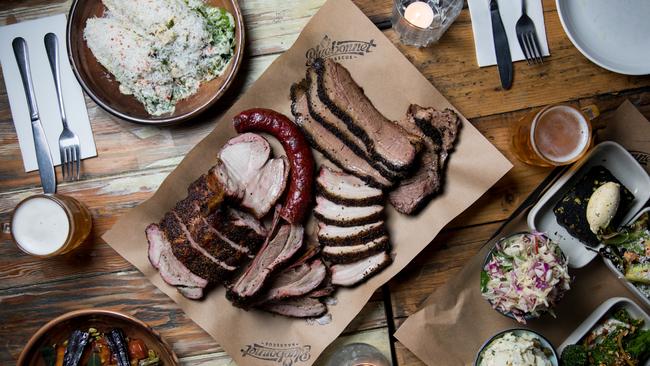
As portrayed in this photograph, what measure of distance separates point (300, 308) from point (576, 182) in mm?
1819

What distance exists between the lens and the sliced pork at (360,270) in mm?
3184

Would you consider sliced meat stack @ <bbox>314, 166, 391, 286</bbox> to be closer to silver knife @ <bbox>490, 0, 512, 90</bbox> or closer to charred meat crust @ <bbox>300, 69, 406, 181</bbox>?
charred meat crust @ <bbox>300, 69, 406, 181</bbox>

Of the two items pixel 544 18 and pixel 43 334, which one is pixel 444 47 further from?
pixel 43 334

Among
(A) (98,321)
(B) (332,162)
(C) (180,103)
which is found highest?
(C) (180,103)

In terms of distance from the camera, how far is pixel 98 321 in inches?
128

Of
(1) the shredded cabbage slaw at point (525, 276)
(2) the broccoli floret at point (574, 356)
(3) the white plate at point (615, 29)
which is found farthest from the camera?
(3) the white plate at point (615, 29)

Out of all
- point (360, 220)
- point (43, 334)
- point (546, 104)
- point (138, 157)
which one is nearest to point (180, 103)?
point (138, 157)

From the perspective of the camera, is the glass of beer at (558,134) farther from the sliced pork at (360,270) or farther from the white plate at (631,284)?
the sliced pork at (360,270)

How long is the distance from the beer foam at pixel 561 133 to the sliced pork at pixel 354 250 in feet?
3.54

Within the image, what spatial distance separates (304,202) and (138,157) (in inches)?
42.1

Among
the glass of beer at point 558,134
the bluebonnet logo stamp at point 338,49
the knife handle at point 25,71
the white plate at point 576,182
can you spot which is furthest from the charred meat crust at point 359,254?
the knife handle at point 25,71

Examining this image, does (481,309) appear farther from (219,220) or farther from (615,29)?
(615,29)

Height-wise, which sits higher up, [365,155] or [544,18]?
[544,18]

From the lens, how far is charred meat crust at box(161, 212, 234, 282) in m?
3.14
